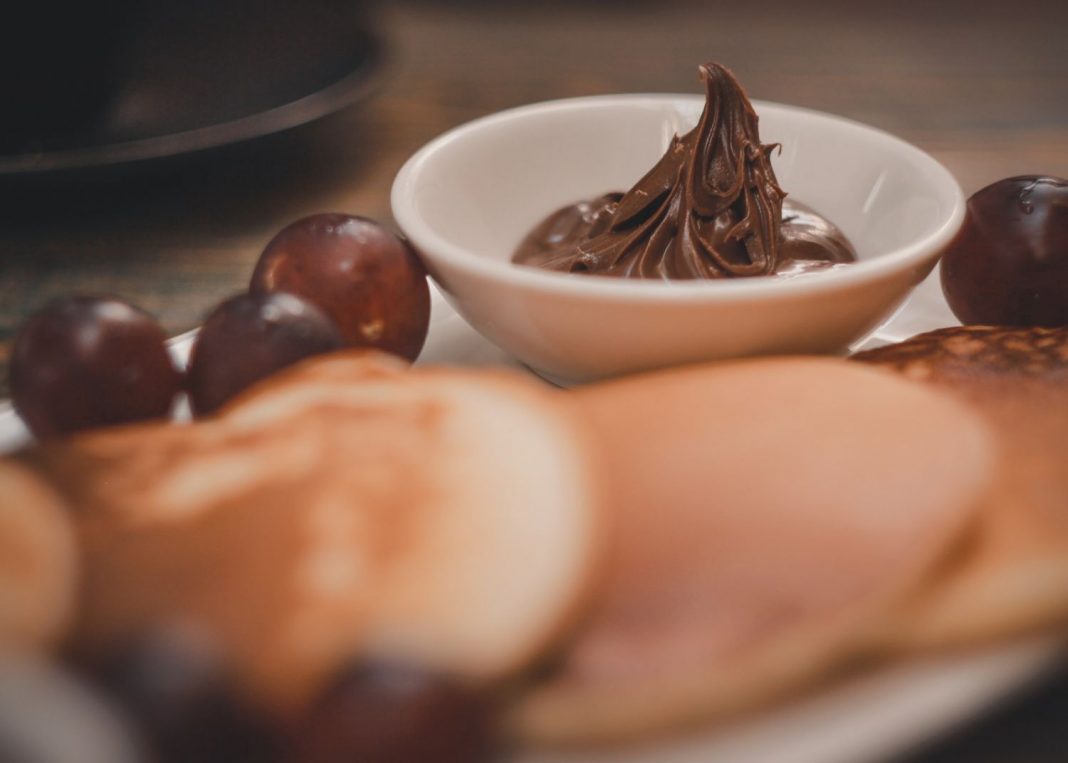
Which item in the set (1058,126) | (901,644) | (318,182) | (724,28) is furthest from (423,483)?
(724,28)

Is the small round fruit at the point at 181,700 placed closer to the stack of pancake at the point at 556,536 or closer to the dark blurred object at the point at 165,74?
the stack of pancake at the point at 556,536

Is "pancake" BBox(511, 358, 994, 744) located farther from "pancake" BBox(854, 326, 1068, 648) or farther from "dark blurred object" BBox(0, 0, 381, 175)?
"dark blurred object" BBox(0, 0, 381, 175)

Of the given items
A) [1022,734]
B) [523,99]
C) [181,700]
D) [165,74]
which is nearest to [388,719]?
[181,700]

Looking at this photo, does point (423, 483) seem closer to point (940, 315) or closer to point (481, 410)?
point (481, 410)

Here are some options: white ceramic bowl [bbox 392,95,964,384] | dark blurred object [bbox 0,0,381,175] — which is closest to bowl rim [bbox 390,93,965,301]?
white ceramic bowl [bbox 392,95,964,384]

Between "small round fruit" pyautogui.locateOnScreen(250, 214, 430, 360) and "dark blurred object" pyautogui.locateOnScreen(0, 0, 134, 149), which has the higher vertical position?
"small round fruit" pyautogui.locateOnScreen(250, 214, 430, 360)

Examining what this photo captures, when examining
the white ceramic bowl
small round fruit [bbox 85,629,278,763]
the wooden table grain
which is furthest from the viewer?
the wooden table grain

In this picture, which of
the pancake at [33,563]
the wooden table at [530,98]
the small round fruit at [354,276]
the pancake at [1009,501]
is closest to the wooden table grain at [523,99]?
the wooden table at [530,98]
